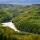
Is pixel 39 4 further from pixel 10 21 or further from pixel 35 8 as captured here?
pixel 10 21

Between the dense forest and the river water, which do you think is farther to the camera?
the river water

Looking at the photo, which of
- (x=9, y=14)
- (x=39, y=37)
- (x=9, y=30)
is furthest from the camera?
(x=9, y=14)

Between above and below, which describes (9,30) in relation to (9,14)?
below

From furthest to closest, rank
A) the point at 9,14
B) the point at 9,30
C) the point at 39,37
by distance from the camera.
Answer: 1. the point at 9,14
2. the point at 9,30
3. the point at 39,37

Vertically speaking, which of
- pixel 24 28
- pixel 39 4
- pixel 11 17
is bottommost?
pixel 24 28

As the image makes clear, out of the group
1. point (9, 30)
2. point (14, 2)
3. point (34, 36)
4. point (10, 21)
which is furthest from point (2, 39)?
point (14, 2)

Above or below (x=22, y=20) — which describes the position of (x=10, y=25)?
below

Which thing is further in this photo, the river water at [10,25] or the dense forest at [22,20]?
the river water at [10,25]

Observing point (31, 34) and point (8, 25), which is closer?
point (31, 34)
